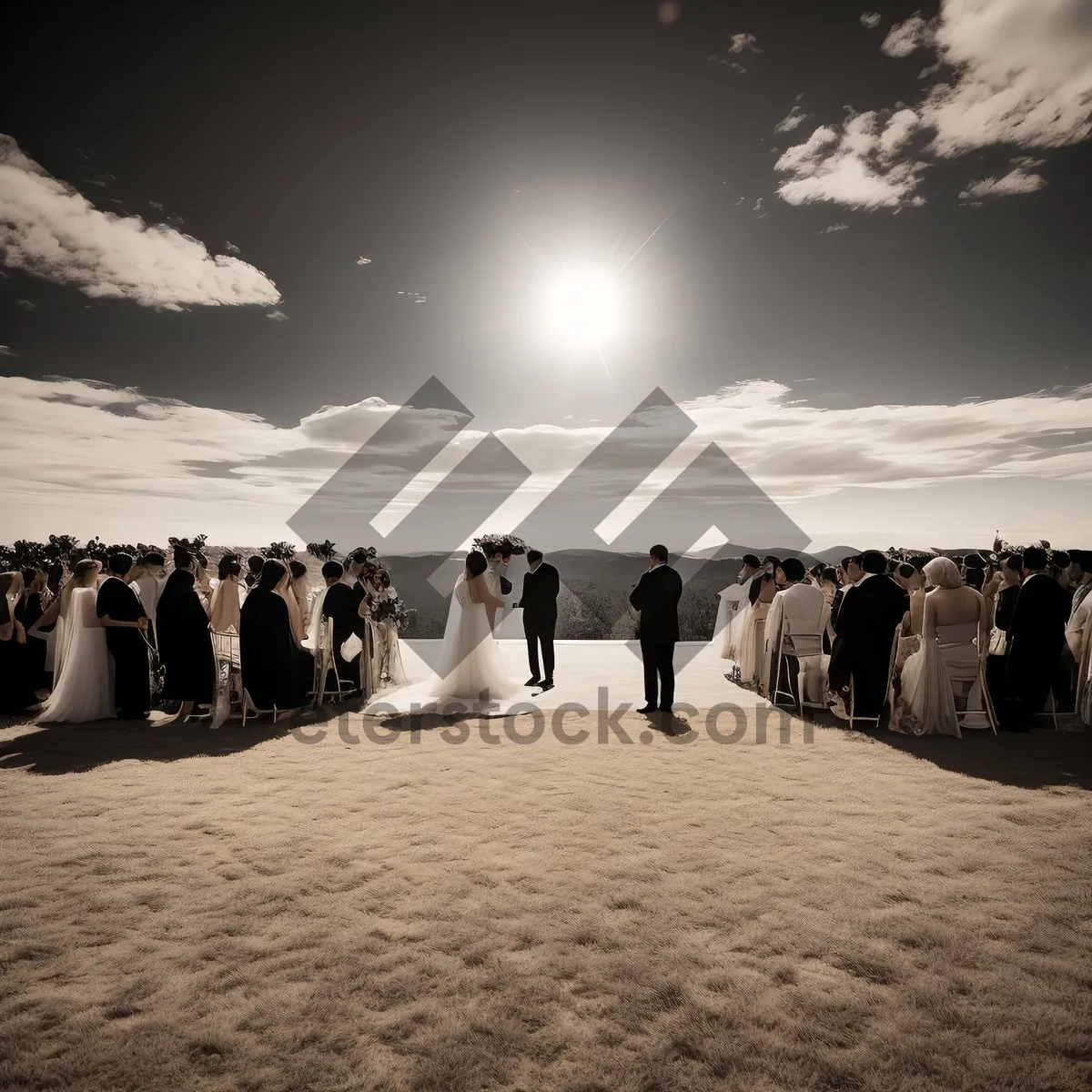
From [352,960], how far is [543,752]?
11.9 feet

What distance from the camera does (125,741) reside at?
7047mm

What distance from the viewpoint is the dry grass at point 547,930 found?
2508 mm

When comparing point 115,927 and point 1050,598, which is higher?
point 1050,598

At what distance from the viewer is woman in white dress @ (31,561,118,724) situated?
25.8 feet

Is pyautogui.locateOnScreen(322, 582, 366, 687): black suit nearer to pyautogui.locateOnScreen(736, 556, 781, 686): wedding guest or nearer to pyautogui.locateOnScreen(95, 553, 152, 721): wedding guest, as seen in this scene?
pyautogui.locateOnScreen(95, 553, 152, 721): wedding guest

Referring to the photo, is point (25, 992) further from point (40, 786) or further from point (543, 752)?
point (543, 752)

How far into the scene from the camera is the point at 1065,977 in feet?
9.72

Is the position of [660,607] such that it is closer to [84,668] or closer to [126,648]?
Answer: [126,648]

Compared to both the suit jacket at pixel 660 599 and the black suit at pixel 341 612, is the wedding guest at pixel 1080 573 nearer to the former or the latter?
the suit jacket at pixel 660 599

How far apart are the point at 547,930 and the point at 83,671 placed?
7.25 m

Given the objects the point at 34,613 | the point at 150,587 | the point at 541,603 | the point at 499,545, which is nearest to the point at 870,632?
the point at 541,603

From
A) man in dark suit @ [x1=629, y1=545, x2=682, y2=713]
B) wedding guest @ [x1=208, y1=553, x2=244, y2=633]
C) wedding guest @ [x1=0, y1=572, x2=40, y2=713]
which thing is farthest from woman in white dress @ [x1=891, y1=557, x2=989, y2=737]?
wedding guest @ [x1=0, y1=572, x2=40, y2=713]

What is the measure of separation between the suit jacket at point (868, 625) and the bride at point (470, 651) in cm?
442

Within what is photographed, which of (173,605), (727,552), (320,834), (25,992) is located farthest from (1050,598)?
(727,552)
